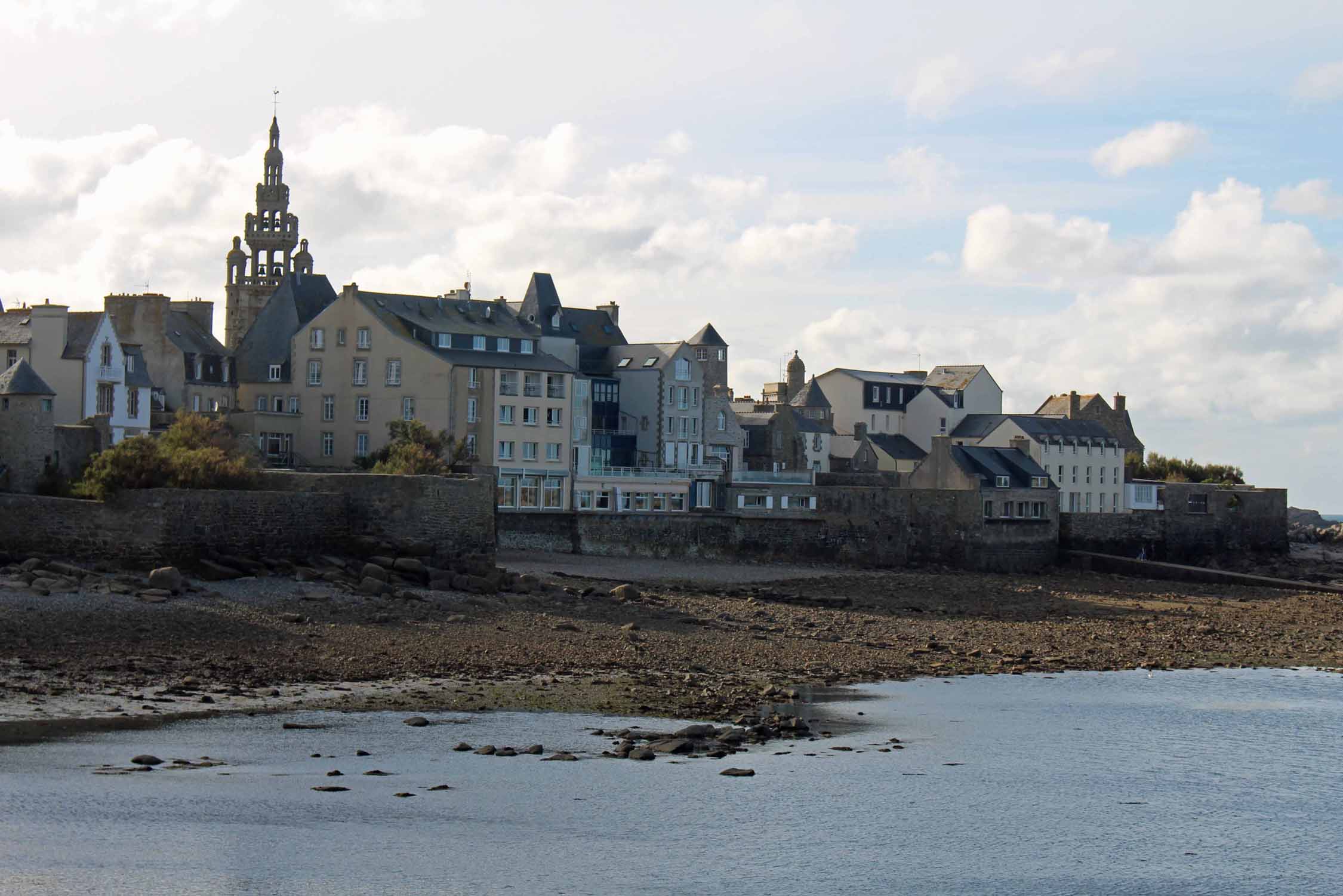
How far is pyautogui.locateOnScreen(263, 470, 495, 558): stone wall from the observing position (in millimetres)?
40531

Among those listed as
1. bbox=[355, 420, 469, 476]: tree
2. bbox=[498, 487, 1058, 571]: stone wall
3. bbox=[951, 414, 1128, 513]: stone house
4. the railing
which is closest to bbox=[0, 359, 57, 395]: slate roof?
bbox=[355, 420, 469, 476]: tree

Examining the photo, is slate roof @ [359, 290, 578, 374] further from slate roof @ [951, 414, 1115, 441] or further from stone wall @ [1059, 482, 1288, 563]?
slate roof @ [951, 414, 1115, 441]

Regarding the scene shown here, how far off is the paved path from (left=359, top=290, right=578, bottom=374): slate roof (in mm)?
11628

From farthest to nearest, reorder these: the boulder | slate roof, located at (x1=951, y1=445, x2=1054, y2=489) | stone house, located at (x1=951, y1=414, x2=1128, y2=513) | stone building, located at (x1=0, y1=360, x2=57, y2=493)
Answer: stone house, located at (x1=951, y1=414, x2=1128, y2=513), slate roof, located at (x1=951, y1=445, x2=1054, y2=489), stone building, located at (x1=0, y1=360, x2=57, y2=493), the boulder

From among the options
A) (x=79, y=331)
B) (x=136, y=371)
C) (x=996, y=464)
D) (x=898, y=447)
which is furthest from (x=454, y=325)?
(x=898, y=447)

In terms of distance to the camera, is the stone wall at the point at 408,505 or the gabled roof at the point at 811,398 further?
the gabled roof at the point at 811,398

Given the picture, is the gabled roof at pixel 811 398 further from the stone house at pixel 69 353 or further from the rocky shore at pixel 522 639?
the stone house at pixel 69 353

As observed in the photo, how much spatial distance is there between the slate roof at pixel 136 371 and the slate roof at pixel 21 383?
14.0 metres

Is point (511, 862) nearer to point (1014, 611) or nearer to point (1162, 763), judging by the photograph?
point (1162, 763)

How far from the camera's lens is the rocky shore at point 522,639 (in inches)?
1043

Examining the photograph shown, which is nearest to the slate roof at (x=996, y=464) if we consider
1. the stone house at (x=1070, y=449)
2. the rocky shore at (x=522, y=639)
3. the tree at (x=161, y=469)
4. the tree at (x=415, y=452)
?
the stone house at (x=1070, y=449)

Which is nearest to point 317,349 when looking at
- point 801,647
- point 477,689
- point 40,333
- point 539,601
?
point 40,333

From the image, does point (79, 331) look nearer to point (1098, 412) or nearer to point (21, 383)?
point (21, 383)

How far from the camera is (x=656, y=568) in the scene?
171 feet
